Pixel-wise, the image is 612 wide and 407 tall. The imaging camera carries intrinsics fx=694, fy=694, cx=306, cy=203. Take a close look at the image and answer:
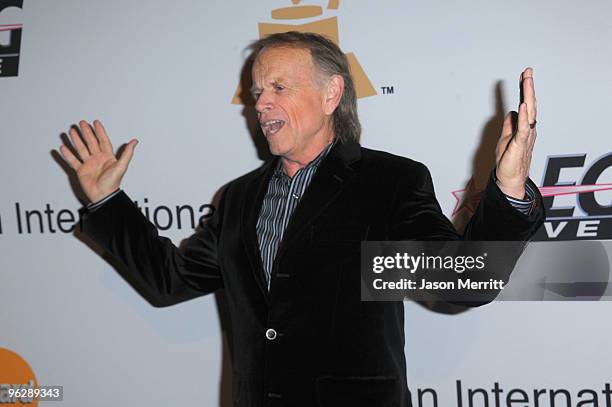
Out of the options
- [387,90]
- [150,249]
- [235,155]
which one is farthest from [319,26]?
[150,249]

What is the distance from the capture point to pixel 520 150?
54.9 inches

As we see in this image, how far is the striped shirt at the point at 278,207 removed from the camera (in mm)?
1758

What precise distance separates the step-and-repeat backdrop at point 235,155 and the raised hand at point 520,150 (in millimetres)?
830

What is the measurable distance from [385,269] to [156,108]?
1.19 m

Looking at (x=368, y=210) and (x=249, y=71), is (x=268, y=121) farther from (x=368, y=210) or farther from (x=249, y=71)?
(x=249, y=71)

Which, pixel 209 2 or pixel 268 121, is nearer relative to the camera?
pixel 268 121

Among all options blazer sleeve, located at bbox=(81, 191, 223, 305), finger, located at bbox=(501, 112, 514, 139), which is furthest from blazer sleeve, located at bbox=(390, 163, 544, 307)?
blazer sleeve, located at bbox=(81, 191, 223, 305)

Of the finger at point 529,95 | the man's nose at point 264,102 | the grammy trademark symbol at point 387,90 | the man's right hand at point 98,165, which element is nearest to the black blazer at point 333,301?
the man's nose at point 264,102

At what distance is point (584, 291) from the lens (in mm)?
2229

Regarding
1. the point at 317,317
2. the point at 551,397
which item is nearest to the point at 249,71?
the point at 317,317

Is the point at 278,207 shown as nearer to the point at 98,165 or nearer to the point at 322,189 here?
the point at 322,189

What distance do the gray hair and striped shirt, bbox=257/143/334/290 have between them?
9 cm

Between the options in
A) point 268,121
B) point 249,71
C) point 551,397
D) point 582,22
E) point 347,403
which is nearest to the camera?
point 347,403

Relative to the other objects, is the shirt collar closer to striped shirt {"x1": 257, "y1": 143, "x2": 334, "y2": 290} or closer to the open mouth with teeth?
striped shirt {"x1": 257, "y1": 143, "x2": 334, "y2": 290}
